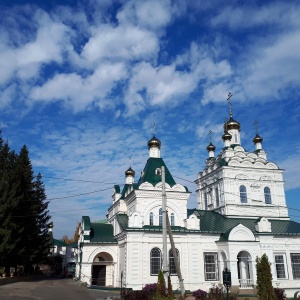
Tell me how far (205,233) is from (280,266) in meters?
7.42

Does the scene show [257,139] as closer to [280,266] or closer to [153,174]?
[153,174]

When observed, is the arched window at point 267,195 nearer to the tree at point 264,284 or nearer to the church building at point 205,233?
the church building at point 205,233

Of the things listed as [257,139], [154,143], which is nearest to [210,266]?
[154,143]

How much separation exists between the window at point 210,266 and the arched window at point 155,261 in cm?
421

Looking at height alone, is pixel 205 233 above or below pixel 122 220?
below

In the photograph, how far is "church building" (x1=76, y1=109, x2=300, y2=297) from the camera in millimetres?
27172

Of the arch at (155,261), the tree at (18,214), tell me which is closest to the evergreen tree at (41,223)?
the tree at (18,214)

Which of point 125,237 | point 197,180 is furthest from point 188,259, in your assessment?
point 197,180

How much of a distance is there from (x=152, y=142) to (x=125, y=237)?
1076 centimetres

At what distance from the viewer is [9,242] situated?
26.6 meters

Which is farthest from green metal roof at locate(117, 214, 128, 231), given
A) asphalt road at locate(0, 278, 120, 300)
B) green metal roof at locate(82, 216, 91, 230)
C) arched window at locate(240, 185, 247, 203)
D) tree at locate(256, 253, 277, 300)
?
tree at locate(256, 253, 277, 300)

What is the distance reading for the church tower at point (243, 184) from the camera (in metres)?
34.6

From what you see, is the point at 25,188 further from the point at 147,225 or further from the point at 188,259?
the point at 188,259

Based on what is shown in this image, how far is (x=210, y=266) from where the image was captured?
28391 mm
